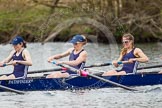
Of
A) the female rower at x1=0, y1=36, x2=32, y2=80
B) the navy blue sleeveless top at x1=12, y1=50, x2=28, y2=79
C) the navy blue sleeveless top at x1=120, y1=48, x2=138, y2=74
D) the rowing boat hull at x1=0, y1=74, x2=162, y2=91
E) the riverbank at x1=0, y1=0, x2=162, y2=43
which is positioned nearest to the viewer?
the rowing boat hull at x1=0, y1=74, x2=162, y2=91

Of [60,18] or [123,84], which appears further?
[60,18]

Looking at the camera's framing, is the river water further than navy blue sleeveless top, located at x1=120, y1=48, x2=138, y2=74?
No

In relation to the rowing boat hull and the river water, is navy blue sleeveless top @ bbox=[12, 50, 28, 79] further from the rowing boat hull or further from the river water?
the river water

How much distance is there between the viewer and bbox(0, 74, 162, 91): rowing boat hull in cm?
1580

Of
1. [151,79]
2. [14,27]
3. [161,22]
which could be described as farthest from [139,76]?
[14,27]

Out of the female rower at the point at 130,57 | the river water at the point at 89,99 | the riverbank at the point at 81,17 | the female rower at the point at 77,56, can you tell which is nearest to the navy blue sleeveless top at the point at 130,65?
the female rower at the point at 130,57

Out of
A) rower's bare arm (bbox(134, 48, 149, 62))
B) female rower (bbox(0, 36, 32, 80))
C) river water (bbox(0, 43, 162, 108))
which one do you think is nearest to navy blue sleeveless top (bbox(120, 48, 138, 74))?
rower's bare arm (bbox(134, 48, 149, 62))

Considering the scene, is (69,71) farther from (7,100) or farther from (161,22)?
(161,22)

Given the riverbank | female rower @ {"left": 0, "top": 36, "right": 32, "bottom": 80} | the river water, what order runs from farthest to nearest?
the riverbank < female rower @ {"left": 0, "top": 36, "right": 32, "bottom": 80} < the river water

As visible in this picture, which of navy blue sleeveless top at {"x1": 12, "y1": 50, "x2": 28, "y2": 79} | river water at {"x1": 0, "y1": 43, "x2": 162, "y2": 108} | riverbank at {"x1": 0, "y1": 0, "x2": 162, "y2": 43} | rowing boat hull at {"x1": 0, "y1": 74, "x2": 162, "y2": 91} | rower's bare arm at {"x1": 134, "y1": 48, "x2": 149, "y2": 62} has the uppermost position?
riverbank at {"x1": 0, "y1": 0, "x2": 162, "y2": 43}

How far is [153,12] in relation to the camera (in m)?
35.3

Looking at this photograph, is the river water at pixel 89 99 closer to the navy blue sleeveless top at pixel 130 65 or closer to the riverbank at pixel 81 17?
the navy blue sleeveless top at pixel 130 65

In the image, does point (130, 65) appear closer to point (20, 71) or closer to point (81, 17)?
point (20, 71)

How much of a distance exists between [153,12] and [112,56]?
Result: 7.47 metres
